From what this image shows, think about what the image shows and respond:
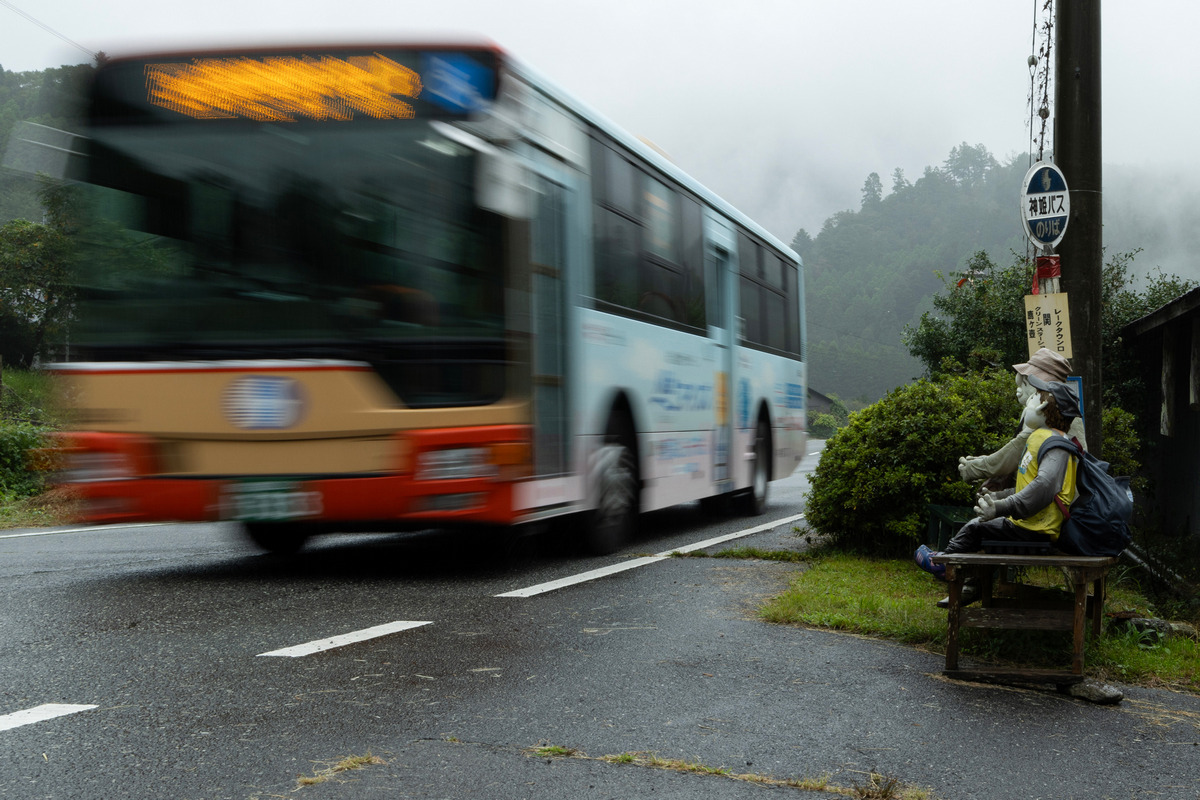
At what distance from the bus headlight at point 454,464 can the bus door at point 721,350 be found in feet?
16.0

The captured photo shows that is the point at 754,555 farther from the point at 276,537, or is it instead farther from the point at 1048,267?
the point at 276,537

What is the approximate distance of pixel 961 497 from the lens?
29.1 ft

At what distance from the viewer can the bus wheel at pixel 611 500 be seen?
8688 millimetres

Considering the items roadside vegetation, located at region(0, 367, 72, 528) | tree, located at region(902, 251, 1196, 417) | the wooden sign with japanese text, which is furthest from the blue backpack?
roadside vegetation, located at region(0, 367, 72, 528)

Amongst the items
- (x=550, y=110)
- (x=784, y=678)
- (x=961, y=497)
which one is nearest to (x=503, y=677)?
(x=784, y=678)

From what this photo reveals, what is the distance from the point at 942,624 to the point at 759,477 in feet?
25.4

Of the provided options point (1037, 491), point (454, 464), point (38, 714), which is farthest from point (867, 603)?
point (38, 714)

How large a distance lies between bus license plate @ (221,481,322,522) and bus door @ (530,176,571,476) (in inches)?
58.2

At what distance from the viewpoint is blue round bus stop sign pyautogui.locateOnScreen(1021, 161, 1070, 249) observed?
6.78 m

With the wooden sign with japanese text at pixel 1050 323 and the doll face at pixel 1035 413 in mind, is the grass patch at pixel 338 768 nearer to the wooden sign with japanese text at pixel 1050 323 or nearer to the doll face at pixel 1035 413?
the doll face at pixel 1035 413

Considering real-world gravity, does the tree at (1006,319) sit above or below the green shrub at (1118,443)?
above

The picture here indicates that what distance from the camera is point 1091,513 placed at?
514 cm

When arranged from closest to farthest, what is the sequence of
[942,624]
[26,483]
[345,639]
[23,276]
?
[345,639] < [942,624] < [26,483] < [23,276]

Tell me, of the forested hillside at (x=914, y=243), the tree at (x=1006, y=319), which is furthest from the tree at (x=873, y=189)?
the tree at (x=1006, y=319)
